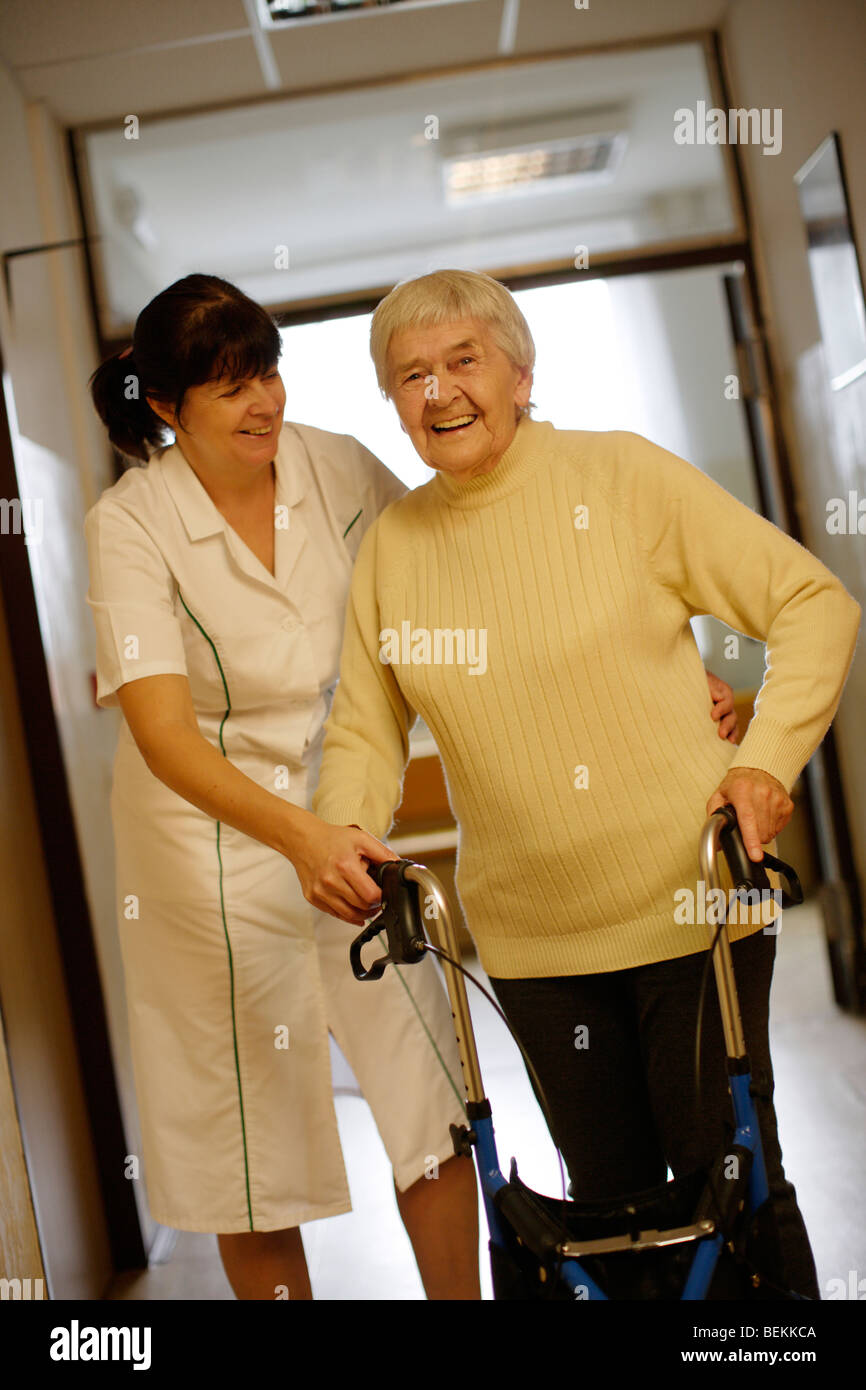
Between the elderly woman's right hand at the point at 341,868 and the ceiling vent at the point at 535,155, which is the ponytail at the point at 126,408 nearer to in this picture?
the elderly woman's right hand at the point at 341,868

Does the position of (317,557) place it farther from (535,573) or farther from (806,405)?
(806,405)

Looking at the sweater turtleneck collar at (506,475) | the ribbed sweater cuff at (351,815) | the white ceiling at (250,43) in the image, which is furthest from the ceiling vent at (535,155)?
the ribbed sweater cuff at (351,815)

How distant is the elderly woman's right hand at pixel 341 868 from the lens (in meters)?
1.30

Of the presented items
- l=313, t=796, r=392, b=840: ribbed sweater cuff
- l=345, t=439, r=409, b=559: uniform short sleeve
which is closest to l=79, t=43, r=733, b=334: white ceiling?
l=345, t=439, r=409, b=559: uniform short sleeve

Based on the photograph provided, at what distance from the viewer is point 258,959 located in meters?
1.65

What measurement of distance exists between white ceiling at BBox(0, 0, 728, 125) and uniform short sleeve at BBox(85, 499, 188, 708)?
2008 millimetres

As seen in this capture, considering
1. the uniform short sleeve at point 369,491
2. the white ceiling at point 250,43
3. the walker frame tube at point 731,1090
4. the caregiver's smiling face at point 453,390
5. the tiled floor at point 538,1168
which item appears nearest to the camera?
the walker frame tube at point 731,1090

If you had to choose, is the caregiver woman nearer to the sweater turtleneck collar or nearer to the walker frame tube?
the sweater turtleneck collar

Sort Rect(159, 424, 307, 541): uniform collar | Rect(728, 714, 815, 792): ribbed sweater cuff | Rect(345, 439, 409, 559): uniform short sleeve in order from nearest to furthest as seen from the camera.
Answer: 1. Rect(728, 714, 815, 792): ribbed sweater cuff
2. Rect(159, 424, 307, 541): uniform collar
3. Rect(345, 439, 409, 559): uniform short sleeve

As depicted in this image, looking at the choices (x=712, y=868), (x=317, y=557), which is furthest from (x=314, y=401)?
(x=712, y=868)

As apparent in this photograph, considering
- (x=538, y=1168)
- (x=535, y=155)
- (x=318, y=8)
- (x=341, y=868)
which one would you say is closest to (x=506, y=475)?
(x=341, y=868)

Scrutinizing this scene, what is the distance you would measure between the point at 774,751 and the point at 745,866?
0.17 m

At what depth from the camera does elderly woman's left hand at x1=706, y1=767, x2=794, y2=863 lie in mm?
1224

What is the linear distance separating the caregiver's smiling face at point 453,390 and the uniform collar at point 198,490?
26 cm
